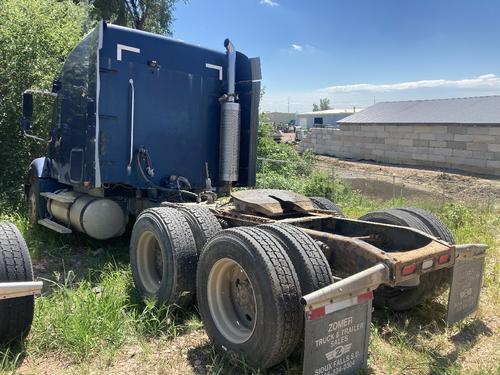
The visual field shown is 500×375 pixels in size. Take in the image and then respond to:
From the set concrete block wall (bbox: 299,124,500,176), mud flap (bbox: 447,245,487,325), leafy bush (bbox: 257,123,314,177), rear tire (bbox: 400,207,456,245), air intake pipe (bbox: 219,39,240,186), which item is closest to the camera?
mud flap (bbox: 447,245,487,325)

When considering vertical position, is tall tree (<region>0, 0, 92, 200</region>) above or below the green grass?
above

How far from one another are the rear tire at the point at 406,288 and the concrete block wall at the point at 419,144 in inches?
582

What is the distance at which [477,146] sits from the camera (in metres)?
18.0

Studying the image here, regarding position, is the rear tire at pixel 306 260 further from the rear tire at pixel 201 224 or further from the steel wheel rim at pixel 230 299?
the rear tire at pixel 201 224

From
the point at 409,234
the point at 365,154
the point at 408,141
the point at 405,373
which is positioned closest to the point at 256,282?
the point at 405,373

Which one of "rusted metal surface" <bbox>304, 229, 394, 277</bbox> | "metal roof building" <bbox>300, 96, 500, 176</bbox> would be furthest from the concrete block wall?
"rusted metal surface" <bbox>304, 229, 394, 277</bbox>

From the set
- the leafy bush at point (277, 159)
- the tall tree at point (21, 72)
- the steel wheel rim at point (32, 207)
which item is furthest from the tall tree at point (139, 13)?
the steel wheel rim at point (32, 207)

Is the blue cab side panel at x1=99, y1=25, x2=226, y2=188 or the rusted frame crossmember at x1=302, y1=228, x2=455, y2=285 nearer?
the rusted frame crossmember at x1=302, y1=228, x2=455, y2=285

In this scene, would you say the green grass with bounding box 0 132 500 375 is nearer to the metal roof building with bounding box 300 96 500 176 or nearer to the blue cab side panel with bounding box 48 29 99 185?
the blue cab side panel with bounding box 48 29 99 185

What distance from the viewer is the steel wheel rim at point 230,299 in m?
3.45

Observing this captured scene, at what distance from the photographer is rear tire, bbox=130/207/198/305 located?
13.3 ft

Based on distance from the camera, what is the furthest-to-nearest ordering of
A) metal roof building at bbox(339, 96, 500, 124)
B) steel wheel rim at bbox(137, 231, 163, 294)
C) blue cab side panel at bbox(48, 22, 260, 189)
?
metal roof building at bbox(339, 96, 500, 124)
blue cab side panel at bbox(48, 22, 260, 189)
steel wheel rim at bbox(137, 231, 163, 294)

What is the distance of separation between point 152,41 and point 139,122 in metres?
0.96

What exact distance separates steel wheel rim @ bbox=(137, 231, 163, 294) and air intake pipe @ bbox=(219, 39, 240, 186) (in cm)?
189
